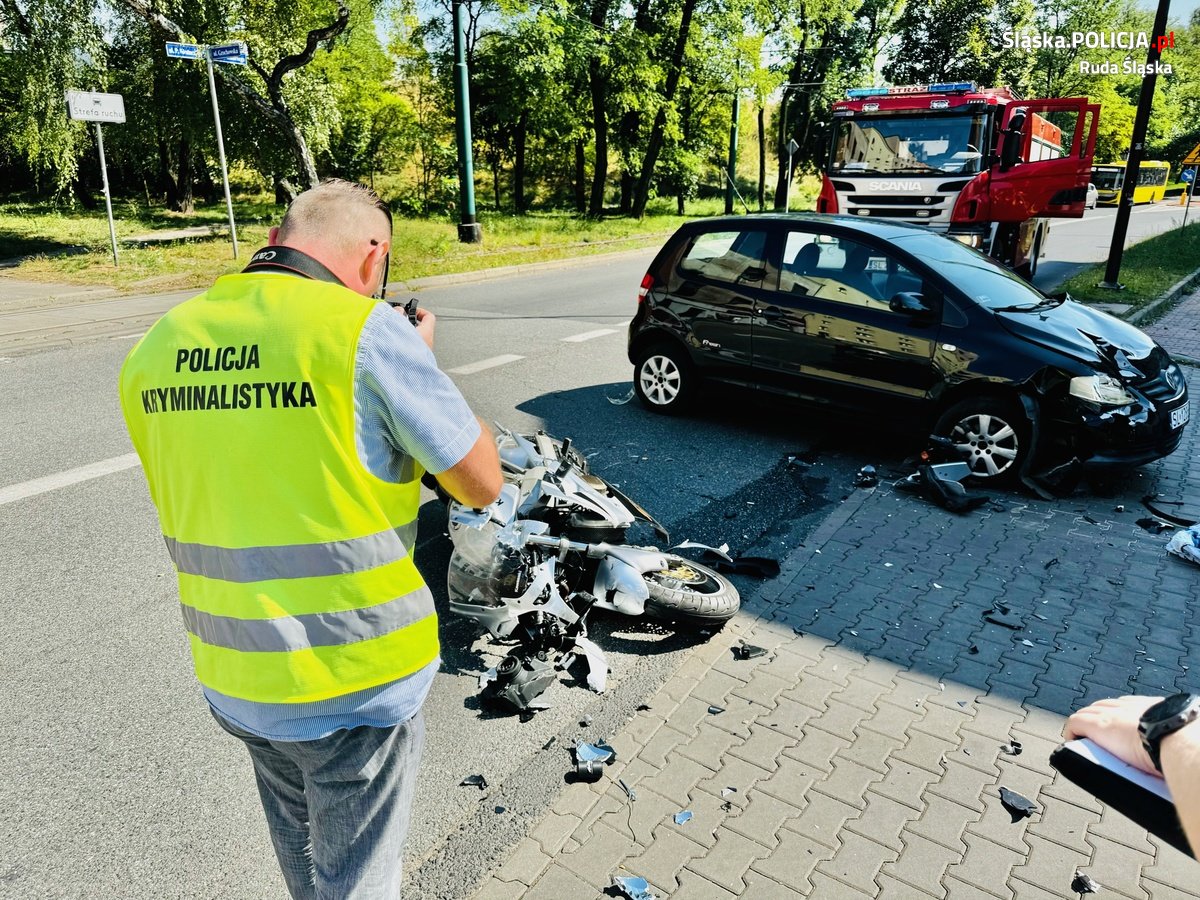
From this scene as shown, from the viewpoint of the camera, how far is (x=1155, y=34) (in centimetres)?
1290

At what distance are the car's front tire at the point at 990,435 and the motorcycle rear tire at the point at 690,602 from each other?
108 inches

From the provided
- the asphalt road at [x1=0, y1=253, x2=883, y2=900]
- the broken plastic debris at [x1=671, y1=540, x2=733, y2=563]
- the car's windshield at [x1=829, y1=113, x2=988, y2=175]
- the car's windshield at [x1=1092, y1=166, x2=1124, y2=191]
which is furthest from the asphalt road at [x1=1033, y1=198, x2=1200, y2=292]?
the broken plastic debris at [x1=671, y1=540, x2=733, y2=563]

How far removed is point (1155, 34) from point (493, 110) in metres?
25.8

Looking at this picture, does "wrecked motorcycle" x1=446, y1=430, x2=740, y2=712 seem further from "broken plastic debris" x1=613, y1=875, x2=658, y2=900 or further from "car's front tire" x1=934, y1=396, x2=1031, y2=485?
"car's front tire" x1=934, y1=396, x2=1031, y2=485

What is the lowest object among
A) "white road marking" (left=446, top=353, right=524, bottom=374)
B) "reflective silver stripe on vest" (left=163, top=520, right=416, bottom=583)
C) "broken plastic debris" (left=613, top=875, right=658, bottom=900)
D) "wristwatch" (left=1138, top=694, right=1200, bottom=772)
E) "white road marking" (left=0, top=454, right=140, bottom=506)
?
"broken plastic debris" (left=613, top=875, right=658, bottom=900)

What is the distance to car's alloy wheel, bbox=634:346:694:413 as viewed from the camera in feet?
24.3

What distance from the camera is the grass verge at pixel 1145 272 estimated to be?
1356cm

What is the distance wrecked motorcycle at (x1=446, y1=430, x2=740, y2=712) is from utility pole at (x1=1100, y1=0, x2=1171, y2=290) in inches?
496

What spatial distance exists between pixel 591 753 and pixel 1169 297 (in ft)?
47.4

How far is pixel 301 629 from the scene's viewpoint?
167 cm

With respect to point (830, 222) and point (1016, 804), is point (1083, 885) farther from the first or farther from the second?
point (830, 222)

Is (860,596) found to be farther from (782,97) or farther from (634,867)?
(782,97)

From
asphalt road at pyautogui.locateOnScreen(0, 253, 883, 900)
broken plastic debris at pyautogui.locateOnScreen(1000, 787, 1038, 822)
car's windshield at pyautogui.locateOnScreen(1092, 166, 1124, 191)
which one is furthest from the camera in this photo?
car's windshield at pyautogui.locateOnScreen(1092, 166, 1124, 191)

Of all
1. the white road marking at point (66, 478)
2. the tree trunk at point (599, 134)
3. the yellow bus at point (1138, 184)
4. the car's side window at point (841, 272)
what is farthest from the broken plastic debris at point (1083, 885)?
the yellow bus at point (1138, 184)
